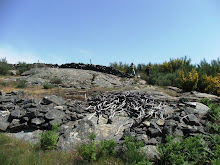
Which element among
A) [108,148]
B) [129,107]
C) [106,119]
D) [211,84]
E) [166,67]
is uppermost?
[166,67]

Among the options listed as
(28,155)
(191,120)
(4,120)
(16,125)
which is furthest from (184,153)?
(4,120)

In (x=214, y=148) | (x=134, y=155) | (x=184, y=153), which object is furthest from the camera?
(x=214, y=148)

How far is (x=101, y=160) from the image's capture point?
2.50m

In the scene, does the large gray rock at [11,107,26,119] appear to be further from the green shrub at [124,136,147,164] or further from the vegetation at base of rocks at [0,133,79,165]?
the green shrub at [124,136,147,164]

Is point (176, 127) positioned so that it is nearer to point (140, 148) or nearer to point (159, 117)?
point (159, 117)

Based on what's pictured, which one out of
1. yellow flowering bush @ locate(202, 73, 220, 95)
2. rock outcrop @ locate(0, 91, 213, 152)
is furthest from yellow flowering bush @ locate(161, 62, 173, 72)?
rock outcrop @ locate(0, 91, 213, 152)

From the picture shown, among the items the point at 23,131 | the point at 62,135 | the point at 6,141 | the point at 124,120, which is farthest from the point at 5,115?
the point at 124,120

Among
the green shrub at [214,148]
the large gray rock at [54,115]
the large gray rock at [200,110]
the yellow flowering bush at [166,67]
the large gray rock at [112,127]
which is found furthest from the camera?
the yellow flowering bush at [166,67]

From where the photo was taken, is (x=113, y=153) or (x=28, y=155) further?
(x=113, y=153)

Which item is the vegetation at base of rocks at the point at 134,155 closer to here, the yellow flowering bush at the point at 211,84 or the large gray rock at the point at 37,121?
the large gray rock at the point at 37,121

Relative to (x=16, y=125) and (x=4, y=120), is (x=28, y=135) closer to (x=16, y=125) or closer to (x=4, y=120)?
(x=16, y=125)

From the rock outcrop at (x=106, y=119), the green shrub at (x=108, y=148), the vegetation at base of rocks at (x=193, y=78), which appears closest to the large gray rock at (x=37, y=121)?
the rock outcrop at (x=106, y=119)

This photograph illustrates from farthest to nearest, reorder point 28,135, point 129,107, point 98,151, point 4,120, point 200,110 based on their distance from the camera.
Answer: point 129,107 < point 200,110 < point 4,120 < point 28,135 < point 98,151

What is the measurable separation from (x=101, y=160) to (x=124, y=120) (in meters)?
1.78
